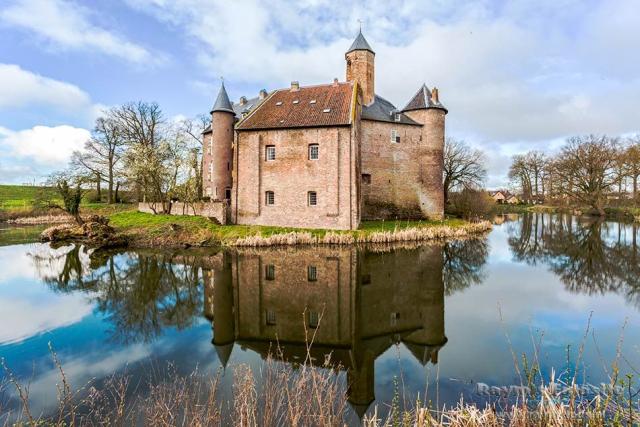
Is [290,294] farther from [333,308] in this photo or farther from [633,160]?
[633,160]

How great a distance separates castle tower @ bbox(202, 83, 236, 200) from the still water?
35.1ft

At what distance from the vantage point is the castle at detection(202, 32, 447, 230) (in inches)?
797

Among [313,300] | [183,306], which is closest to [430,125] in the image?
[313,300]

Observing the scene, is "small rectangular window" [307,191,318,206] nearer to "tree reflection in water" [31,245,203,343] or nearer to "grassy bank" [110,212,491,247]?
"grassy bank" [110,212,491,247]

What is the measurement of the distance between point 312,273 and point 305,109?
521 inches

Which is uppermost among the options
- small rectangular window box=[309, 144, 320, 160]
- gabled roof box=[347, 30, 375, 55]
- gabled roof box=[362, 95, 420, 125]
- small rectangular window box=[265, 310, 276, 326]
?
gabled roof box=[347, 30, 375, 55]

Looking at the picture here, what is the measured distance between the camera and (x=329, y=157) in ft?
66.4

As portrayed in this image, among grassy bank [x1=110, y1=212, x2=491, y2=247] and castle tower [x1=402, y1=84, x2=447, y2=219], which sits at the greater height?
castle tower [x1=402, y1=84, x2=447, y2=219]

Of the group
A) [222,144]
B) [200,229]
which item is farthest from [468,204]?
[200,229]

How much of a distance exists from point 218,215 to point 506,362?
712 inches

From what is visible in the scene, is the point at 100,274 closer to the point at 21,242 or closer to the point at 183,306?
the point at 183,306

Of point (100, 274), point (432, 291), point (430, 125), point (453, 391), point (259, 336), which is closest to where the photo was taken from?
point (453, 391)

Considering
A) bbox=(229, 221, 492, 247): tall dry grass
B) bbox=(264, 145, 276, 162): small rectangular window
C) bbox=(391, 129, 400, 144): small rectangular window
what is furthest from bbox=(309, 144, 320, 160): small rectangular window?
bbox=(391, 129, 400, 144): small rectangular window

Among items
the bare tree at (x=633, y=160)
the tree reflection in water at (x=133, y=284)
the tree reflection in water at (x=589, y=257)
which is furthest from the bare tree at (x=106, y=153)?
the bare tree at (x=633, y=160)
